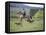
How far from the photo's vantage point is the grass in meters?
1.43

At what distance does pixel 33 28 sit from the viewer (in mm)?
1511

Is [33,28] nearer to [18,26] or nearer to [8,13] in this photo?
[18,26]

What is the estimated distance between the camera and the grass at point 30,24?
1435mm

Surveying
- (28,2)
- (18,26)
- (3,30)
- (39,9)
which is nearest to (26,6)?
(28,2)

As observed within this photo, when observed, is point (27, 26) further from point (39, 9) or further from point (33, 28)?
point (39, 9)

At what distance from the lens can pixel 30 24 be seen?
1501mm

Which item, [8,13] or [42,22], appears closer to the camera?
[8,13]

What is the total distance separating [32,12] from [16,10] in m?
0.24

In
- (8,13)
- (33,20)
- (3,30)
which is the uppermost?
(8,13)

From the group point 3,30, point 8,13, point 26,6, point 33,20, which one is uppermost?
point 26,6

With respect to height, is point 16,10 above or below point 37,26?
above

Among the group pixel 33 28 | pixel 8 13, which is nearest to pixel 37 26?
pixel 33 28

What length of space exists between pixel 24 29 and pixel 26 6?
1.07 ft

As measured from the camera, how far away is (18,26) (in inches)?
57.2
